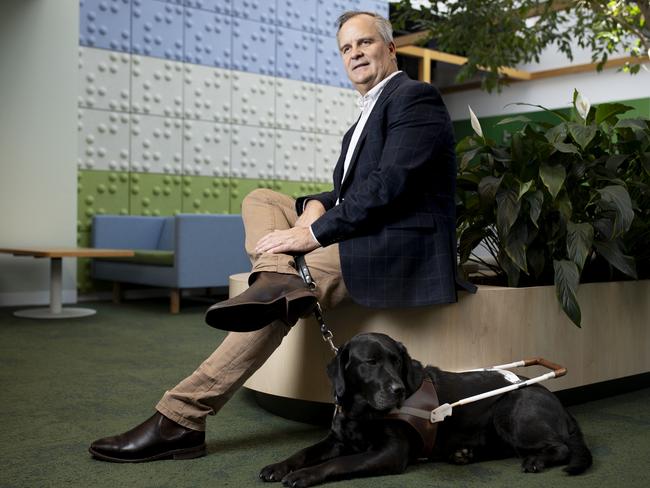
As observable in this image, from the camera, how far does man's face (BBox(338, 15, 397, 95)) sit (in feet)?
8.05

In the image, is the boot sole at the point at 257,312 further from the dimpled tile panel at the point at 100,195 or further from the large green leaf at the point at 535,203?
the dimpled tile panel at the point at 100,195

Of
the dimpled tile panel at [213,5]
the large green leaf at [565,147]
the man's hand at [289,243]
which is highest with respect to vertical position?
the dimpled tile panel at [213,5]

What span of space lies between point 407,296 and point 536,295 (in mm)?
656

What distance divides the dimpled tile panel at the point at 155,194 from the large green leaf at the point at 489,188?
15.7 ft

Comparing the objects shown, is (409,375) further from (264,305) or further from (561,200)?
(561,200)

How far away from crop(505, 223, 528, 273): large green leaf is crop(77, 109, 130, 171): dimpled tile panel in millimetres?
4883

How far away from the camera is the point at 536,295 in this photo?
8.82 feet

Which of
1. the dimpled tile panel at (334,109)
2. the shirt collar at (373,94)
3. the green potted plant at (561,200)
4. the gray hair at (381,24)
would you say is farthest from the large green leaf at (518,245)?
the dimpled tile panel at (334,109)

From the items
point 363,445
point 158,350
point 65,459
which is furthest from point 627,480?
point 158,350

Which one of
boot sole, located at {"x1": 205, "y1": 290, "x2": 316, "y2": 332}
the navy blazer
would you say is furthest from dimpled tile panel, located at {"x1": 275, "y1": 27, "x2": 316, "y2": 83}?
boot sole, located at {"x1": 205, "y1": 290, "x2": 316, "y2": 332}

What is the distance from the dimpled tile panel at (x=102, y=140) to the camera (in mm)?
6605

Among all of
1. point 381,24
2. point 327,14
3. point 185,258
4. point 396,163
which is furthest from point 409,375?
point 327,14

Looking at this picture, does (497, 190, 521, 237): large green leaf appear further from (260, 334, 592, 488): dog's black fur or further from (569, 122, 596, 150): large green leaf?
(260, 334, 592, 488): dog's black fur

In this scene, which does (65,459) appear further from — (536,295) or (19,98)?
(19,98)
